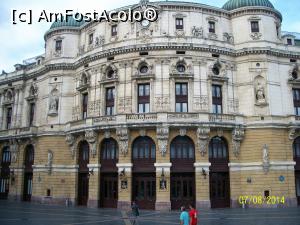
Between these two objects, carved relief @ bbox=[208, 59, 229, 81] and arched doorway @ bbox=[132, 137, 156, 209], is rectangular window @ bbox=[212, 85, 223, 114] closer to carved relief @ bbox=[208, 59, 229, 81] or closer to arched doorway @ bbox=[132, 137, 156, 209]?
carved relief @ bbox=[208, 59, 229, 81]

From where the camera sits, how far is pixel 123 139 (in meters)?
42.9

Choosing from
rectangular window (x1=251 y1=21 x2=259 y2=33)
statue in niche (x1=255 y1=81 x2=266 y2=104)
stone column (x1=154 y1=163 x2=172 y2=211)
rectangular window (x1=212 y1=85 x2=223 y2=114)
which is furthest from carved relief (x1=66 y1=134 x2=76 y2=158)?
rectangular window (x1=251 y1=21 x2=259 y2=33)

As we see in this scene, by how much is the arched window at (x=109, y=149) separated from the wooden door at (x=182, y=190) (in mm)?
8391

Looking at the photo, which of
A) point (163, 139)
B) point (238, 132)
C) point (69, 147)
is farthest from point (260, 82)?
point (69, 147)

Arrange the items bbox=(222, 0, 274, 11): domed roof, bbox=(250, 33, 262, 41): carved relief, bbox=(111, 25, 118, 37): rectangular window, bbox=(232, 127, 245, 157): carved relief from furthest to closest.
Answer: bbox=(222, 0, 274, 11): domed roof < bbox=(111, 25, 118, 37): rectangular window < bbox=(250, 33, 262, 41): carved relief < bbox=(232, 127, 245, 157): carved relief

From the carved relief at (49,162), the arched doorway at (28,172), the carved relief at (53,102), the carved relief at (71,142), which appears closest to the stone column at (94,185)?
the carved relief at (71,142)

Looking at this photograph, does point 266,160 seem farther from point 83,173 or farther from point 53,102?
point 53,102

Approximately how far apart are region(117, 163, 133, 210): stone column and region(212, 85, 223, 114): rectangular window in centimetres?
1374

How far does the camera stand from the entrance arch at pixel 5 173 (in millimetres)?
58344

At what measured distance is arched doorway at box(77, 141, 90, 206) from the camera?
48.1 metres

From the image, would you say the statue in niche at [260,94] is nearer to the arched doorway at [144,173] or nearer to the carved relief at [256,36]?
the carved relief at [256,36]

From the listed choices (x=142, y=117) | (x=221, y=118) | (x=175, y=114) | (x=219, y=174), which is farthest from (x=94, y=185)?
(x=221, y=118)

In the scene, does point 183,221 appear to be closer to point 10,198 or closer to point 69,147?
point 69,147
